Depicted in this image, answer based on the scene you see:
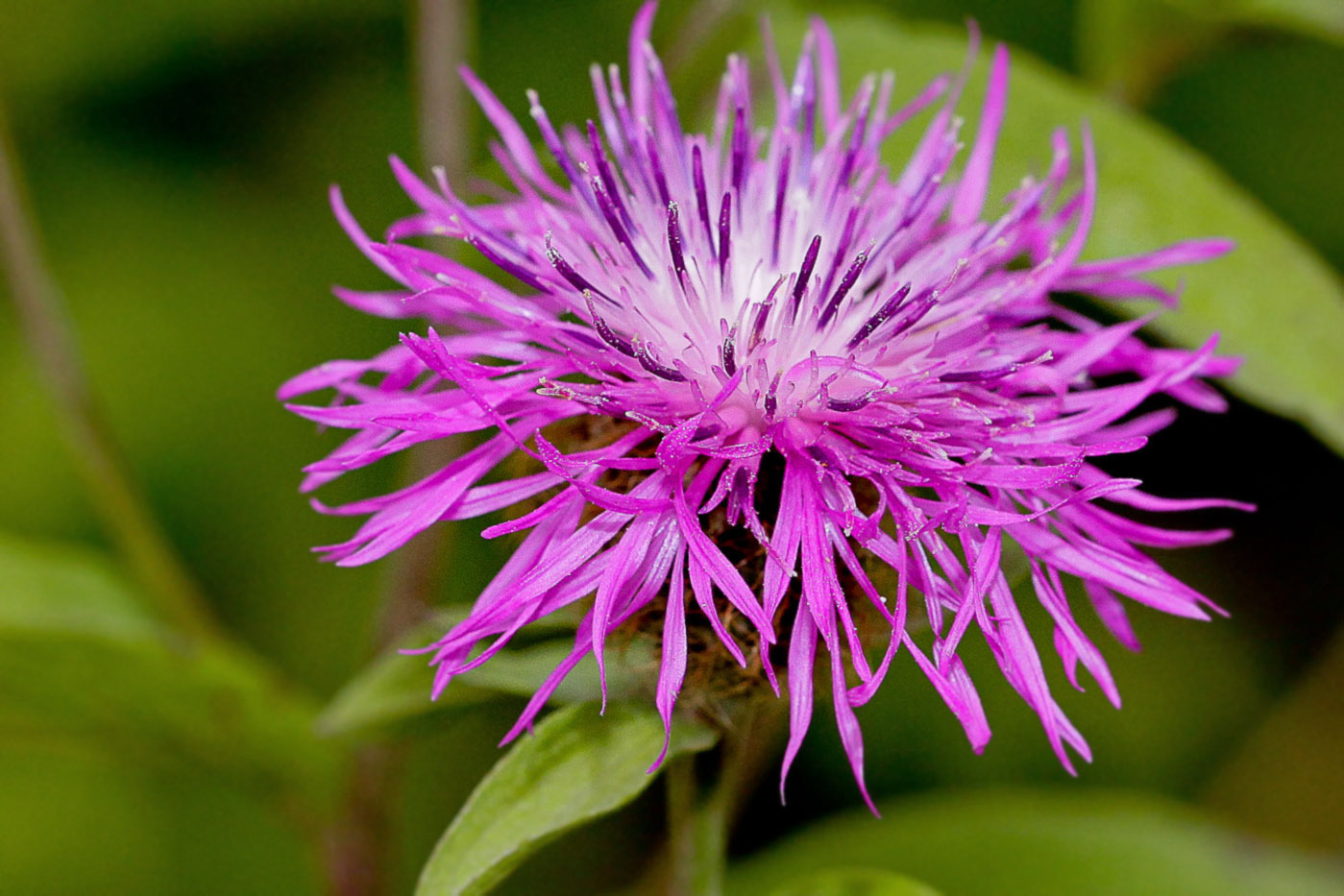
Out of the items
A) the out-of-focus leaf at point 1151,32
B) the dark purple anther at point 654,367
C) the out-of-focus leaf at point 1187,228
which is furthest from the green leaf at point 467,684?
the out-of-focus leaf at point 1151,32

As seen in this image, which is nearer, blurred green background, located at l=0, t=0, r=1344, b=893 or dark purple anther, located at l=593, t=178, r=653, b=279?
dark purple anther, located at l=593, t=178, r=653, b=279

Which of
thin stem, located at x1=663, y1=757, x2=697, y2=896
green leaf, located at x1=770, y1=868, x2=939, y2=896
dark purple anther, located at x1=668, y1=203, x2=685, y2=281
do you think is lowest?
green leaf, located at x1=770, y1=868, x2=939, y2=896

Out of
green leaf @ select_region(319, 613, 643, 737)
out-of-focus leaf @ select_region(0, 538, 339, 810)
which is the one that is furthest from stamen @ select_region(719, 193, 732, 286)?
out-of-focus leaf @ select_region(0, 538, 339, 810)

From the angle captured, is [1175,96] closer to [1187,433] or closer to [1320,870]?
[1187,433]

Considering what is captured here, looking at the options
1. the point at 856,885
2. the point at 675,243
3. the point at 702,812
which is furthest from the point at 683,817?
the point at 675,243

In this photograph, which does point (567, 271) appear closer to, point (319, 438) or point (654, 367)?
point (654, 367)

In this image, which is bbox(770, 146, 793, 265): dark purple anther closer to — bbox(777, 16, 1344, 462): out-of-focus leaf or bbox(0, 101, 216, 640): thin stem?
bbox(777, 16, 1344, 462): out-of-focus leaf

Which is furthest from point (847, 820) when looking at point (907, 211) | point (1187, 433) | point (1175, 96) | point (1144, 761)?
point (1175, 96)
